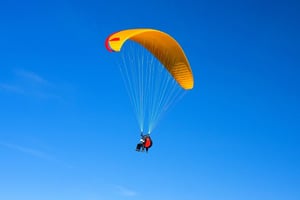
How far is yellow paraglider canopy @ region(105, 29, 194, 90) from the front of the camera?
3403 centimetres

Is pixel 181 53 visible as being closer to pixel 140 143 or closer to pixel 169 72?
pixel 169 72

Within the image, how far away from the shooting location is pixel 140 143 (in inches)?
1293

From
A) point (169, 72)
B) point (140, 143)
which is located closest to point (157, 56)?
point (169, 72)

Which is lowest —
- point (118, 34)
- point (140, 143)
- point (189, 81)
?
point (140, 143)

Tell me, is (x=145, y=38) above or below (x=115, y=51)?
above

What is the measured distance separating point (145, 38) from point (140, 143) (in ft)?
21.0

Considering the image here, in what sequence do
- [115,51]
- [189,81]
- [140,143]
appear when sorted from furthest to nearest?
[189,81] < [140,143] < [115,51]

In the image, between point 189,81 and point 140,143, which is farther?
point 189,81

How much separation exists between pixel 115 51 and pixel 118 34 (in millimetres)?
1496

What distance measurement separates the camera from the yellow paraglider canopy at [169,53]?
34.0 m

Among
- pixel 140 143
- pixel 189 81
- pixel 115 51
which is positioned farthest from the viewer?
pixel 189 81

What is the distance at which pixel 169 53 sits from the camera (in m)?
35.9

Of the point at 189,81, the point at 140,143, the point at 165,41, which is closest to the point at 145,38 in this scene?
the point at 165,41

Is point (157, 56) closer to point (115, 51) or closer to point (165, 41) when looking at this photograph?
point (165, 41)
